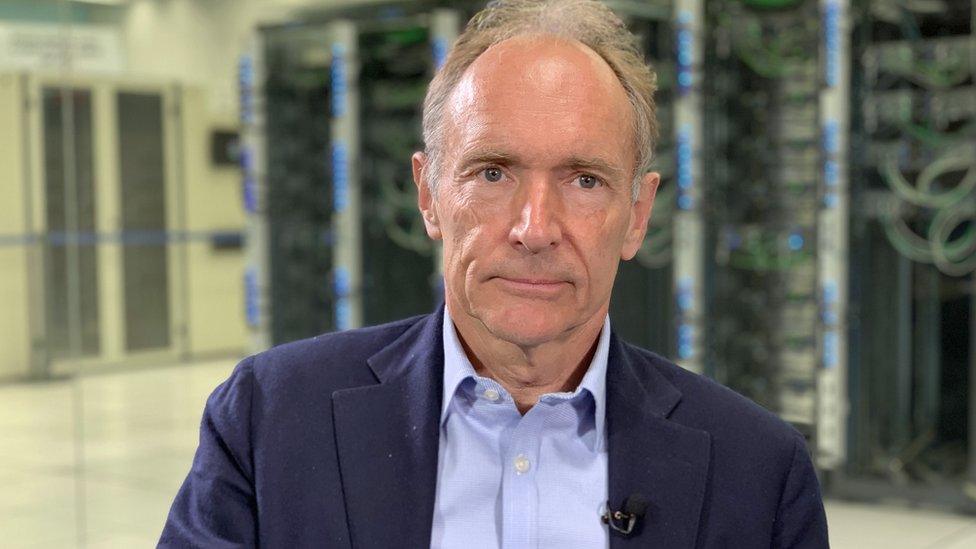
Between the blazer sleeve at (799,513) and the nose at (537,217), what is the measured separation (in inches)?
15.2

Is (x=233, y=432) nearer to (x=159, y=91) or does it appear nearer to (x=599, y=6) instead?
(x=599, y=6)

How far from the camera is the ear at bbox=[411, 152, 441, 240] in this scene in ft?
4.37

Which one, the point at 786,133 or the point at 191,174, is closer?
the point at 191,174

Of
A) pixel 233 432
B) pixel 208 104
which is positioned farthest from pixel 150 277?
pixel 233 432

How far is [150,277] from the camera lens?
16.5 ft

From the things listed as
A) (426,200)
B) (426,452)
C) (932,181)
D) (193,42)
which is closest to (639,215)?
(426,200)

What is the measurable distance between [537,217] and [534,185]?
0.12 feet

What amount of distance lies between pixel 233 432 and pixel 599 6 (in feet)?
2.08

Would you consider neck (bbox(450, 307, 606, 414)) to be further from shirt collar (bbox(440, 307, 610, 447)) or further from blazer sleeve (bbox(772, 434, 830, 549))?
blazer sleeve (bbox(772, 434, 830, 549))

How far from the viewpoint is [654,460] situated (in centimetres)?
128

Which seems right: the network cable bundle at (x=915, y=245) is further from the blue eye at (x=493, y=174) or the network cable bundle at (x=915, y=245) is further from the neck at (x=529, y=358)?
the blue eye at (x=493, y=174)

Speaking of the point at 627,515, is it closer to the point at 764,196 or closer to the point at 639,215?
the point at 639,215

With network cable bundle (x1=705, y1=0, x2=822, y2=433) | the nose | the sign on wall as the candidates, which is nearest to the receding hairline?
the nose

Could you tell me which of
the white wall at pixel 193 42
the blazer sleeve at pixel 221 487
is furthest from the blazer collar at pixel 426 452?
the white wall at pixel 193 42
